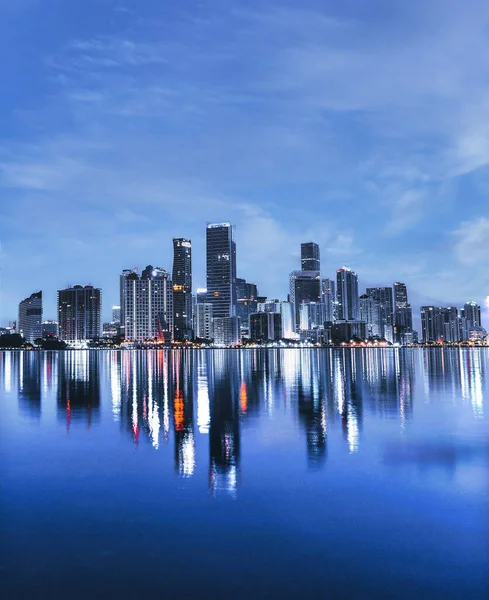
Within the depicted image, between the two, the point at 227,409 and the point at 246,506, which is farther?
the point at 227,409

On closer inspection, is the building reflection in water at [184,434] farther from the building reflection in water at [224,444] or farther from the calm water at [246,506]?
the building reflection in water at [224,444]

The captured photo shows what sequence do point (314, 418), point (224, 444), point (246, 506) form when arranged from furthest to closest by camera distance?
point (314, 418) < point (224, 444) < point (246, 506)

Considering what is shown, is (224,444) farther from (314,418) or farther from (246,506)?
(246,506)

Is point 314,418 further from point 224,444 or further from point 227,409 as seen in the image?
point 224,444

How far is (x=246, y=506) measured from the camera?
45.6ft

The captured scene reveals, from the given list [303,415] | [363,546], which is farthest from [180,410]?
[363,546]

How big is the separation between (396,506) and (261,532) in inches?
160

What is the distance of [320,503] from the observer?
1416 centimetres

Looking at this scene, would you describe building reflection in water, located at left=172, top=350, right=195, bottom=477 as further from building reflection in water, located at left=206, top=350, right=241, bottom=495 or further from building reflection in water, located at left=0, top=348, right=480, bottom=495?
building reflection in water, located at left=206, top=350, right=241, bottom=495

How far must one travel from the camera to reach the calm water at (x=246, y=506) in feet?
32.3

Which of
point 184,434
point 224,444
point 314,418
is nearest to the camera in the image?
point 224,444

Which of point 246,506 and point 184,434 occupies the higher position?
point 184,434

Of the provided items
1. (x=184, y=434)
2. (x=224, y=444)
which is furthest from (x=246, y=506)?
(x=184, y=434)

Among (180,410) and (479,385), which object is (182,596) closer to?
(180,410)
